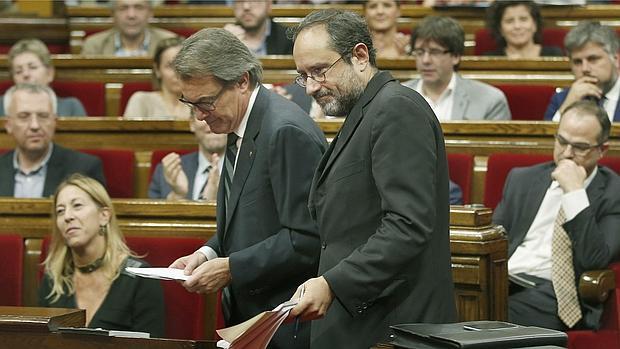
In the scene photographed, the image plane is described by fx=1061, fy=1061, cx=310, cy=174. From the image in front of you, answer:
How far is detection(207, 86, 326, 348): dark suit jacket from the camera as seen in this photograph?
5.26 feet

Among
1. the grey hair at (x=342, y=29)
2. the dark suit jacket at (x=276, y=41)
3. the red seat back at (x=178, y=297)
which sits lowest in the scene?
the red seat back at (x=178, y=297)

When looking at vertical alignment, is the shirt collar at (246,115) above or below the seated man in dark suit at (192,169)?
above

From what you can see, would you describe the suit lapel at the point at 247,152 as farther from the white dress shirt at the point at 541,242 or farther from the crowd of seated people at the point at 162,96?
the crowd of seated people at the point at 162,96

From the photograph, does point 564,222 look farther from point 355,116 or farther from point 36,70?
point 36,70

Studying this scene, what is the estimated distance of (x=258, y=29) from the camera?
3781mm

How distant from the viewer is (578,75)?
10.2 feet

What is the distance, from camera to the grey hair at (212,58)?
62.9 inches

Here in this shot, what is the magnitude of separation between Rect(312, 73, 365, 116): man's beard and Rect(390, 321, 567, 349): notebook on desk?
0.32 meters

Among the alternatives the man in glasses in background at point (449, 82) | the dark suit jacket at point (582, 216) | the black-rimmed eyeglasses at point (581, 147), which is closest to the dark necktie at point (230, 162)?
the dark suit jacket at point (582, 216)

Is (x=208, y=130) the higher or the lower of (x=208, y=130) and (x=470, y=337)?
the higher

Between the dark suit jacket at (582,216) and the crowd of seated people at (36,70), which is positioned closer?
the dark suit jacket at (582,216)

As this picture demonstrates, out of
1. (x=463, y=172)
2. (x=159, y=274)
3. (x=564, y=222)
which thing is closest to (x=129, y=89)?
(x=463, y=172)

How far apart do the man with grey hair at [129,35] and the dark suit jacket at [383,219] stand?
258 centimetres

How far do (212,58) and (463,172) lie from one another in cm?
124
